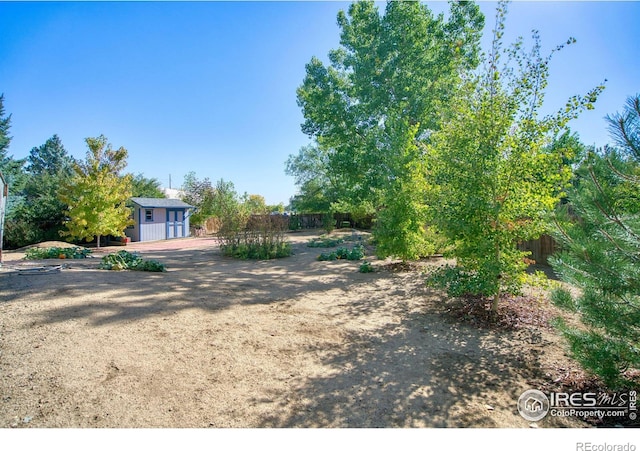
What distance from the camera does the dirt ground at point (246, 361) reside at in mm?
2363

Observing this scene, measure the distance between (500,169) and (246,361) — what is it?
3.89m

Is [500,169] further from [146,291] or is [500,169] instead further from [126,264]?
[126,264]

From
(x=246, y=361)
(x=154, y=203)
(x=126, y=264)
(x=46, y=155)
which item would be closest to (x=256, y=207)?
(x=154, y=203)

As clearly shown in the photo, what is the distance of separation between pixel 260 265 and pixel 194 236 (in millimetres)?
17188

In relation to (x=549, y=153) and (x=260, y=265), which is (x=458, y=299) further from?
(x=260, y=265)

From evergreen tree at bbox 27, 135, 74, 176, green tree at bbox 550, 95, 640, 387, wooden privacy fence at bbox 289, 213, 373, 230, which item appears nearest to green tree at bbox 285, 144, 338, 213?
wooden privacy fence at bbox 289, 213, 373, 230

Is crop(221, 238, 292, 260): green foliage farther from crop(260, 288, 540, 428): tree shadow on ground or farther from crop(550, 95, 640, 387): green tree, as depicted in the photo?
crop(550, 95, 640, 387): green tree

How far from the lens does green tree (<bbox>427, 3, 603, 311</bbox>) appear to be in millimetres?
4152

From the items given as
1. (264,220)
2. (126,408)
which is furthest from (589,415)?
(264,220)

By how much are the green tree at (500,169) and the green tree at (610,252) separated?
6.23ft

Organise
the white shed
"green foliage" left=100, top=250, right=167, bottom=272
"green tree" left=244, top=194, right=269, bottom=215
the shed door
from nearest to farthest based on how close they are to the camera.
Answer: "green foliage" left=100, top=250, right=167, bottom=272
"green tree" left=244, top=194, right=269, bottom=215
the white shed
the shed door

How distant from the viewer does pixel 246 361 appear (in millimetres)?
3207

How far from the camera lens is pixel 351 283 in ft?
23.5

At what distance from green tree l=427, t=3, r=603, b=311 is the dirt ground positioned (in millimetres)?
985
